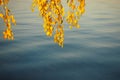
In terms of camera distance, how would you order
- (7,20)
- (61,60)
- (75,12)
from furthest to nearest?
(61,60) → (75,12) → (7,20)

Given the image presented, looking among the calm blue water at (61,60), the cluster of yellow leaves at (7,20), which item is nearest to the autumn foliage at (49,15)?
the cluster of yellow leaves at (7,20)

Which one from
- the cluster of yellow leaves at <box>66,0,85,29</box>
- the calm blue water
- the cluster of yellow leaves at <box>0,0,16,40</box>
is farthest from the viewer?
the calm blue water

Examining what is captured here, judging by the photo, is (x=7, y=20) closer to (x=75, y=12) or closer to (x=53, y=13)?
(x=53, y=13)

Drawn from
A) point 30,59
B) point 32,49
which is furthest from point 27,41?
point 30,59

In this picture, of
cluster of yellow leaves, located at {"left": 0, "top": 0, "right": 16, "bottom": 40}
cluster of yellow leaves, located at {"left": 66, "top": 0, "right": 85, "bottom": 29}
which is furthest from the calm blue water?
cluster of yellow leaves, located at {"left": 0, "top": 0, "right": 16, "bottom": 40}

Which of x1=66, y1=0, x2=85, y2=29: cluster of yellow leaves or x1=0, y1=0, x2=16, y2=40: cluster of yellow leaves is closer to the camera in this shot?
x1=0, y1=0, x2=16, y2=40: cluster of yellow leaves

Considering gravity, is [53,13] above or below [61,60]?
above

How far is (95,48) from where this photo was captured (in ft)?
66.9

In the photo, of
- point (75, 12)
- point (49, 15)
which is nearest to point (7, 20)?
point (49, 15)

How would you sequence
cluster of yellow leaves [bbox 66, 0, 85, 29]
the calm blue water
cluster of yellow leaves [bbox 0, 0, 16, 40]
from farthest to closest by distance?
the calm blue water < cluster of yellow leaves [bbox 66, 0, 85, 29] < cluster of yellow leaves [bbox 0, 0, 16, 40]

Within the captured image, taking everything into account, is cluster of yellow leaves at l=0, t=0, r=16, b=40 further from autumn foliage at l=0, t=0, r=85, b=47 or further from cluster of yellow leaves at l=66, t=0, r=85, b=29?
cluster of yellow leaves at l=66, t=0, r=85, b=29

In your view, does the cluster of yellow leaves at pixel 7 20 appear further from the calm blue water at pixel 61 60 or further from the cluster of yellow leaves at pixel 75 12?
the calm blue water at pixel 61 60

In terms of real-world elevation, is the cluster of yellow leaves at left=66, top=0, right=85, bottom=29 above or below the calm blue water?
above

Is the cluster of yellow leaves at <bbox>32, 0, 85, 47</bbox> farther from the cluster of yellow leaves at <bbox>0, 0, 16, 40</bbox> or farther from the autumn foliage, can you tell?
the cluster of yellow leaves at <bbox>0, 0, 16, 40</bbox>
